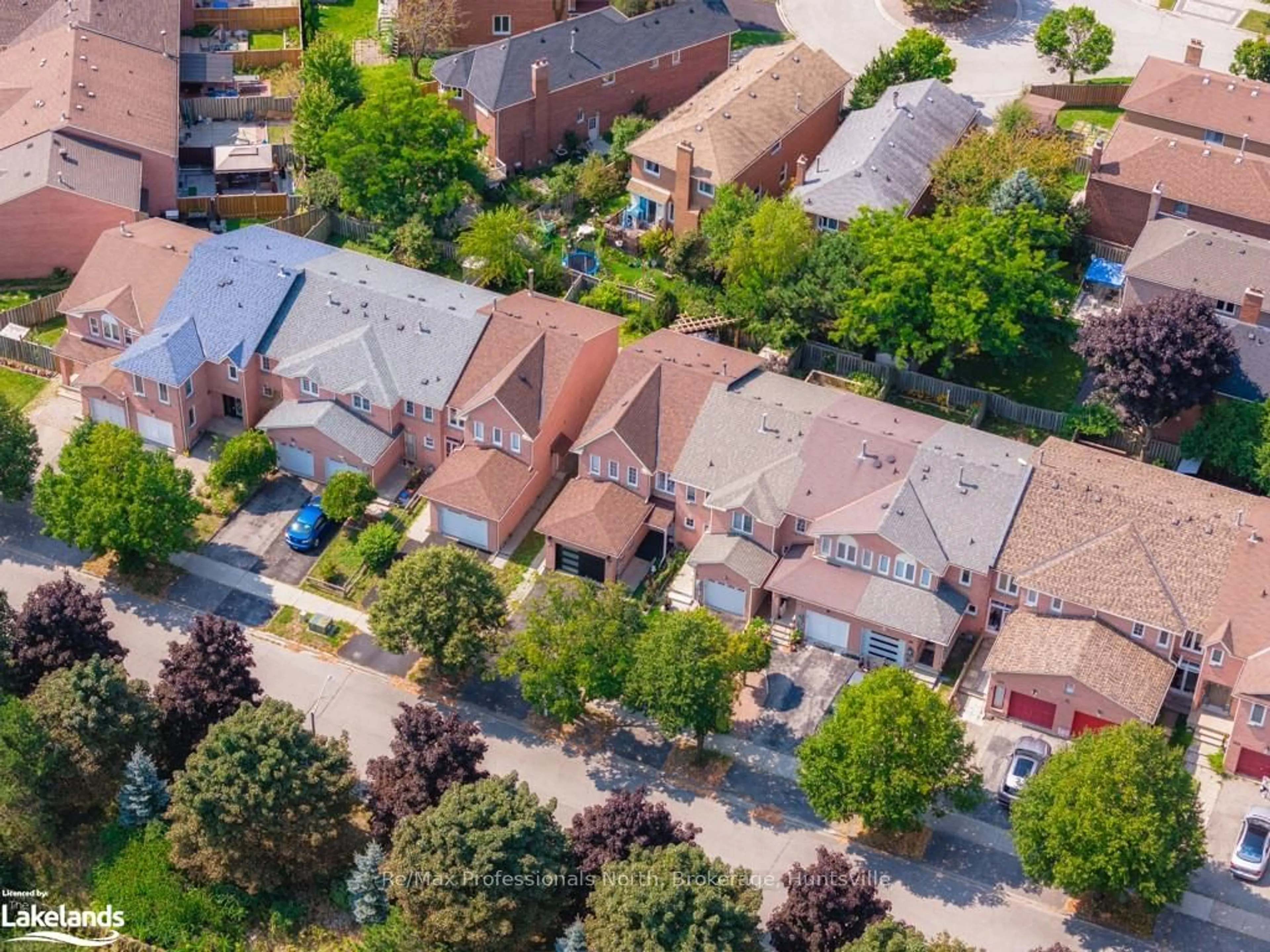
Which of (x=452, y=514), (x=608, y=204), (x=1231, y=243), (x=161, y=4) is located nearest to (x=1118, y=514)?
(x=1231, y=243)

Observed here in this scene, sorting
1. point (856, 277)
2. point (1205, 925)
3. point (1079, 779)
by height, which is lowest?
point (1205, 925)

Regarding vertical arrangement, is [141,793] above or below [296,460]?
below

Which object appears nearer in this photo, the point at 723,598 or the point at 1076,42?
the point at 723,598

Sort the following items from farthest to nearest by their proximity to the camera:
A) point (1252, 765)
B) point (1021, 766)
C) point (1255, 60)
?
point (1255, 60)
point (1252, 765)
point (1021, 766)

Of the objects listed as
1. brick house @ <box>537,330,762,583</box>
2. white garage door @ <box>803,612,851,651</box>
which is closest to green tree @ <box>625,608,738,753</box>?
white garage door @ <box>803,612,851,651</box>

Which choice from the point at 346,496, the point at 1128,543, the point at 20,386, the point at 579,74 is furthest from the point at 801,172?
the point at 20,386

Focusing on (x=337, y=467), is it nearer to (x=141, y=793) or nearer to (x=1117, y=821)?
(x=141, y=793)

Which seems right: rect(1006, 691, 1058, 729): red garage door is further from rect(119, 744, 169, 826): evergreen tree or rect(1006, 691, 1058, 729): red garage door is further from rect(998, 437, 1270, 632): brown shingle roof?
rect(119, 744, 169, 826): evergreen tree

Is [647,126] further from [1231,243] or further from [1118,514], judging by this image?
[1118,514]

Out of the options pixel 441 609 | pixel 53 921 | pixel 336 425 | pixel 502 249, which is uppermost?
pixel 502 249
